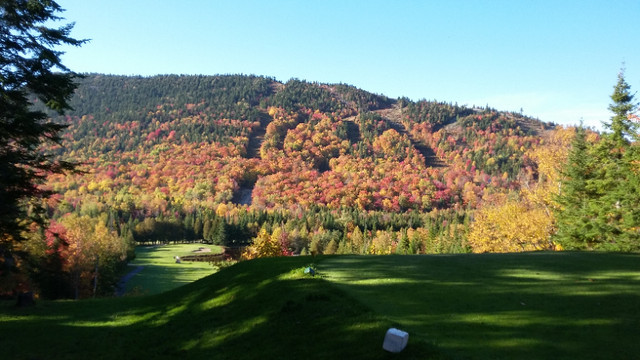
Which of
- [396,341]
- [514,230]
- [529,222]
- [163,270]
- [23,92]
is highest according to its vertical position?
[23,92]

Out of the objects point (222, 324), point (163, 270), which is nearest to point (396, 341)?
point (222, 324)

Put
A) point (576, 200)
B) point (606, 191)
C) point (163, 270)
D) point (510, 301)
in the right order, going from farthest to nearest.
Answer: point (163, 270) → point (576, 200) → point (606, 191) → point (510, 301)

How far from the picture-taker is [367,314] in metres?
10.4

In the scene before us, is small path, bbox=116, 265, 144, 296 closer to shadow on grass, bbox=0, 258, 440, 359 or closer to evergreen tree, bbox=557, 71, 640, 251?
shadow on grass, bbox=0, 258, 440, 359

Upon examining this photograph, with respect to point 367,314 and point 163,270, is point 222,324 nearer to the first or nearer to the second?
point 367,314

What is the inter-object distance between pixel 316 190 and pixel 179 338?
591 ft

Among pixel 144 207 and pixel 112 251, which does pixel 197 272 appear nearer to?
pixel 112 251

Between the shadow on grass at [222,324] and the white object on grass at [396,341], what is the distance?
0.74 feet

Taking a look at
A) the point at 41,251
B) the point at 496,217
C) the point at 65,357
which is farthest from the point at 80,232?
the point at 496,217

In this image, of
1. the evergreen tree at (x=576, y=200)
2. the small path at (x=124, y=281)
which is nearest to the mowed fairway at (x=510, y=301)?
the evergreen tree at (x=576, y=200)

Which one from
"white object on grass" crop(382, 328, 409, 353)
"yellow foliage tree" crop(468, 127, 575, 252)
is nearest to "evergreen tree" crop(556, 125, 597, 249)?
"yellow foliage tree" crop(468, 127, 575, 252)

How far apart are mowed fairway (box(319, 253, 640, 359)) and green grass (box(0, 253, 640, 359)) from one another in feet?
0.13

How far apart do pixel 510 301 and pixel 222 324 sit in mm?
9324

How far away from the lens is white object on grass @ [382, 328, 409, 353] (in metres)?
7.89
